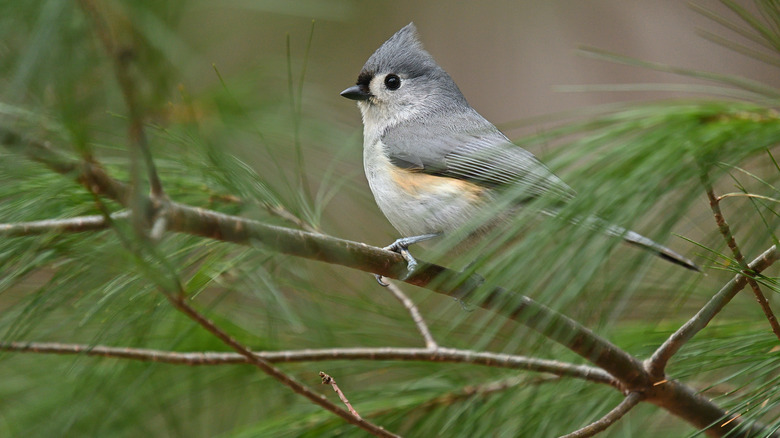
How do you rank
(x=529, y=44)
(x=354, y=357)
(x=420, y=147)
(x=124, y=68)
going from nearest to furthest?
(x=124, y=68), (x=354, y=357), (x=420, y=147), (x=529, y=44)

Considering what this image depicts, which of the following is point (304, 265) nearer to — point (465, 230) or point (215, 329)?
point (215, 329)

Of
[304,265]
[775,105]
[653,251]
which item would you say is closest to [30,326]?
[304,265]

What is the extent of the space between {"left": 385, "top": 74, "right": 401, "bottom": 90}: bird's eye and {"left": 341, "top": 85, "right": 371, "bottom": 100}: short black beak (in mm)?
50

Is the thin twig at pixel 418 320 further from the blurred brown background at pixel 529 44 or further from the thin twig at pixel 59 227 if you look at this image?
the blurred brown background at pixel 529 44

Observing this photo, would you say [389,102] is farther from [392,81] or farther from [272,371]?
[272,371]

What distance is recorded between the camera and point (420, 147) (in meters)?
1.57

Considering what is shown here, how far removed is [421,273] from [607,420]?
0.31 m

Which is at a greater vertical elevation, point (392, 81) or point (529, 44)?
point (529, 44)

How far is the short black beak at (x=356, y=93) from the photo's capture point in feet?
5.63

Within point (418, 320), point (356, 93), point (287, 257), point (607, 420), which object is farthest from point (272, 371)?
point (356, 93)

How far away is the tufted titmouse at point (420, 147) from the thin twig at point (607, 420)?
20 cm

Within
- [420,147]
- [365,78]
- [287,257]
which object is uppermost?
[365,78]

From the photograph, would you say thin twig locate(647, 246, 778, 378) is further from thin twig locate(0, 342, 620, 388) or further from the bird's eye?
the bird's eye

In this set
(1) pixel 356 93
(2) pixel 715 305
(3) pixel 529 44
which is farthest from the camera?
(3) pixel 529 44
